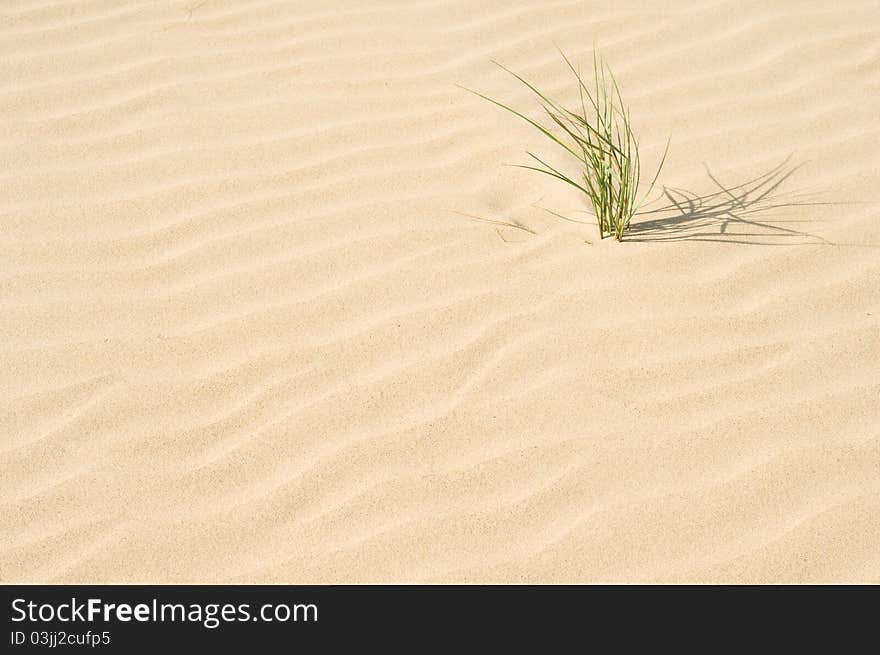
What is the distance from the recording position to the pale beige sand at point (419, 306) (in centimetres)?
222

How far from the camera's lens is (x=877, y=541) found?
2.18 metres

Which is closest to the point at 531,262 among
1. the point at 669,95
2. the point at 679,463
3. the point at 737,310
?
the point at 737,310

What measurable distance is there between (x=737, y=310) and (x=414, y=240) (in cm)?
91

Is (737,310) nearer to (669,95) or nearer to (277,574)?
(669,95)
